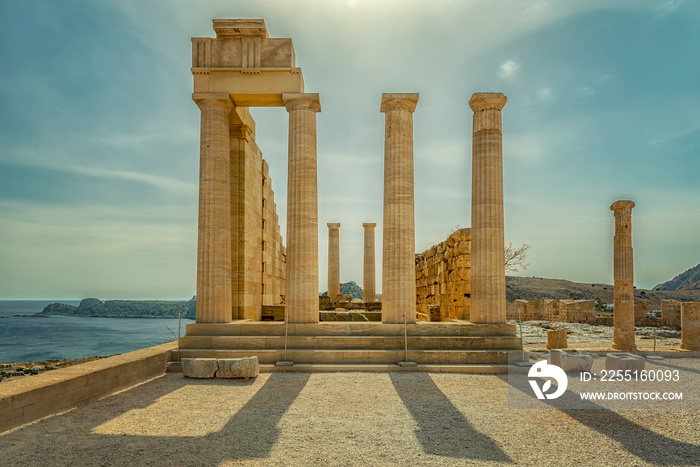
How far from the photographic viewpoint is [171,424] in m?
7.28

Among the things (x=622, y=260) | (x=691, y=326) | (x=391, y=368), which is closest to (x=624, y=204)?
(x=622, y=260)

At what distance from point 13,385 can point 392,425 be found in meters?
6.96

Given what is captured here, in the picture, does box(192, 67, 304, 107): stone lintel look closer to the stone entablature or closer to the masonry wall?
the stone entablature

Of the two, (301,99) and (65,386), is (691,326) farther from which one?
(65,386)

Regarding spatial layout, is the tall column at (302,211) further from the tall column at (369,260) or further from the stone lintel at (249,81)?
the tall column at (369,260)

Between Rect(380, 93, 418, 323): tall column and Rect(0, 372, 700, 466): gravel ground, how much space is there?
4635mm

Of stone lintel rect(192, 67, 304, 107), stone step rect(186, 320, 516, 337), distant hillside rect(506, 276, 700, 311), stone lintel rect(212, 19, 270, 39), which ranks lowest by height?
distant hillside rect(506, 276, 700, 311)

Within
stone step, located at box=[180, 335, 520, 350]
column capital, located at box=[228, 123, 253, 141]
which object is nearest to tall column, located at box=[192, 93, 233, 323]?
stone step, located at box=[180, 335, 520, 350]

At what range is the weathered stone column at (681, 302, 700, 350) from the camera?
51.6 feet

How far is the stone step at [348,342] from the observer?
1316 cm

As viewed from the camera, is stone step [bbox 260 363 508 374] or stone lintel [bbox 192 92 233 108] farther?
stone lintel [bbox 192 92 233 108]

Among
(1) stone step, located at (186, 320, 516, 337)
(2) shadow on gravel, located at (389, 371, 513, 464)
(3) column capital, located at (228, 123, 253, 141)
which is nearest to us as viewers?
(2) shadow on gravel, located at (389, 371, 513, 464)

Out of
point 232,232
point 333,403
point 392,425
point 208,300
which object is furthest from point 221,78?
point 392,425

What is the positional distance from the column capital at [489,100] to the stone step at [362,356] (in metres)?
8.13
